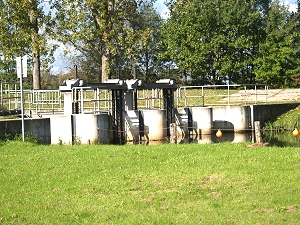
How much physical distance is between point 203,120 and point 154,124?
4062mm

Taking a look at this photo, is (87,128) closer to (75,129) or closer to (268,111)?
(75,129)

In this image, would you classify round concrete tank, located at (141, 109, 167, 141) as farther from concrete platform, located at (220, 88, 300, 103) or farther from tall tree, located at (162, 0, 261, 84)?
tall tree, located at (162, 0, 261, 84)

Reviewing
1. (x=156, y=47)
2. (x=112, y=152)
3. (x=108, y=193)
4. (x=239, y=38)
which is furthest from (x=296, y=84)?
(x=108, y=193)

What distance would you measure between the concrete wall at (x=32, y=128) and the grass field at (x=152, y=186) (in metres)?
A: 4.00

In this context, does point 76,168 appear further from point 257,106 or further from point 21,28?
point 21,28

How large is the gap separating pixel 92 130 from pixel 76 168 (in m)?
11.4

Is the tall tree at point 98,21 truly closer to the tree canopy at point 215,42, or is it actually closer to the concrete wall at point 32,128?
the tree canopy at point 215,42

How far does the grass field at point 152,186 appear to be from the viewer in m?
9.92

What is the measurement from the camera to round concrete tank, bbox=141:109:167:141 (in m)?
Answer: 31.4

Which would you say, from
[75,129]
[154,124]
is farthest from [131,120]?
[75,129]

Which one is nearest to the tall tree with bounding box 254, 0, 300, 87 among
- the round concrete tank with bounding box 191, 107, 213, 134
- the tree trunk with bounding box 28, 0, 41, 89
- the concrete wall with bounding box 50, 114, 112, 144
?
the round concrete tank with bounding box 191, 107, 213, 134

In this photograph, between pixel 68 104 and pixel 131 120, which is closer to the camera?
pixel 68 104

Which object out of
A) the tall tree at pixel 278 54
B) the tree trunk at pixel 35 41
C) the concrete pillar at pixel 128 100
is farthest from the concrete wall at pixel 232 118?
the tall tree at pixel 278 54

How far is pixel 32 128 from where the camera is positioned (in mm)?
22797
